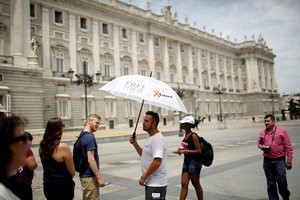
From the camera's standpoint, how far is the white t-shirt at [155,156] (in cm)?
392

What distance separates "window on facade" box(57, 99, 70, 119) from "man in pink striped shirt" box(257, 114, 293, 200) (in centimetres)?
2707

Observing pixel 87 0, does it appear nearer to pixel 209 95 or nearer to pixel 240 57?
pixel 209 95

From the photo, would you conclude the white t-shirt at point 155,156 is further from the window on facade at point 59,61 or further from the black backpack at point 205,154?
the window on facade at point 59,61

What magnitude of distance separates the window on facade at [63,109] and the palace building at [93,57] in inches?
3.9

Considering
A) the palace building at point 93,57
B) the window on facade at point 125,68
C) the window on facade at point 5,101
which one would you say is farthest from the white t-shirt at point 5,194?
the window on facade at point 125,68

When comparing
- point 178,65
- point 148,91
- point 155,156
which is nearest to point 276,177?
point 155,156

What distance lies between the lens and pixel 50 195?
3.89m

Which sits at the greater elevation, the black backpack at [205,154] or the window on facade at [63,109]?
the window on facade at [63,109]

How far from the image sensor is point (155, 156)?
3867 millimetres

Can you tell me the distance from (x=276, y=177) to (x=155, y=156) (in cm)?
281

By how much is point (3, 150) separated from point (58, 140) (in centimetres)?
243

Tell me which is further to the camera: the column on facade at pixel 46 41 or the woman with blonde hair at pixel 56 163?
the column on facade at pixel 46 41

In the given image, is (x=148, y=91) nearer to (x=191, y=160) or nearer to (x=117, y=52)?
(x=191, y=160)

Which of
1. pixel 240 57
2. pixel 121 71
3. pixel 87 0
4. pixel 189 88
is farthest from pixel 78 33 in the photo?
pixel 240 57
